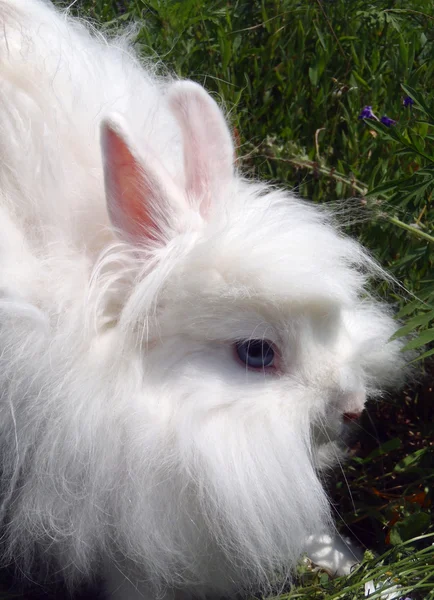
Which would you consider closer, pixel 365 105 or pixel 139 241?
pixel 139 241

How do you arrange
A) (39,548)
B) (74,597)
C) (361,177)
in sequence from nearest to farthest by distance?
(39,548), (74,597), (361,177)

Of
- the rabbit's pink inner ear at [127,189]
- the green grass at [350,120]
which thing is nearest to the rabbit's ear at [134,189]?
the rabbit's pink inner ear at [127,189]

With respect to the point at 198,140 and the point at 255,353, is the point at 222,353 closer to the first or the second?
the point at 255,353

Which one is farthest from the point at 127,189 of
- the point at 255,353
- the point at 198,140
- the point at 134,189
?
the point at 255,353

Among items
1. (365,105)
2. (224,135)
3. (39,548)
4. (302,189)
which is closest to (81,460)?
(39,548)

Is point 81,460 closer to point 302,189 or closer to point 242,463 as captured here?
point 242,463

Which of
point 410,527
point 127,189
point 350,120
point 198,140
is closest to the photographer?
point 127,189
